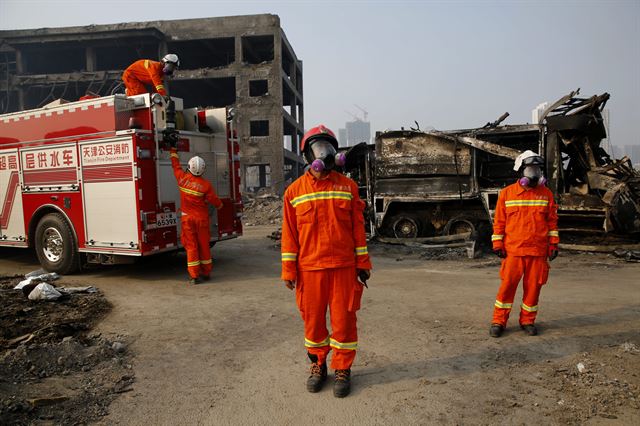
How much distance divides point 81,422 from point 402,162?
835cm

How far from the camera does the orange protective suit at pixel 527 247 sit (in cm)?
429

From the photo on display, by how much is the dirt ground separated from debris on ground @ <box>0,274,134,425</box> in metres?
0.14

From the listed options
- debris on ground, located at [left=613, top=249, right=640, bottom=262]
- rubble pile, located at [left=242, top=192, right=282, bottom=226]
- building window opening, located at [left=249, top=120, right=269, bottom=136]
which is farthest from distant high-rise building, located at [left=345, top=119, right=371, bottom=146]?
debris on ground, located at [left=613, top=249, right=640, bottom=262]

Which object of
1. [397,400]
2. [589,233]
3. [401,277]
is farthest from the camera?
[589,233]

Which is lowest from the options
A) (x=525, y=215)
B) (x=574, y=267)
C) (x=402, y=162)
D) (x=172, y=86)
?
(x=574, y=267)

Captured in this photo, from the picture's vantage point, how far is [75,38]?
2567 centimetres

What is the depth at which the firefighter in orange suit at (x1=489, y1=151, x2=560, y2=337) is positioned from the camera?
14.1 ft

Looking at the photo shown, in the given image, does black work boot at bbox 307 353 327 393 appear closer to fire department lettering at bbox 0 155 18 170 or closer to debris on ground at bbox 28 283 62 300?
debris on ground at bbox 28 283 62 300

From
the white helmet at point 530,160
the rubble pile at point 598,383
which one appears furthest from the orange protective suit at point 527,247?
the rubble pile at point 598,383

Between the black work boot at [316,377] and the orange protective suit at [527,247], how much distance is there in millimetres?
1970

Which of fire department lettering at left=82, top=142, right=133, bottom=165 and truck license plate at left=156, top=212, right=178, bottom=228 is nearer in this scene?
fire department lettering at left=82, top=142, right=133, bottom=165

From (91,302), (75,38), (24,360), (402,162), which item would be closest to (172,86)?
(75,38)

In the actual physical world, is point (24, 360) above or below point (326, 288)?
below

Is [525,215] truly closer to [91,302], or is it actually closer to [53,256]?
[91,302]
